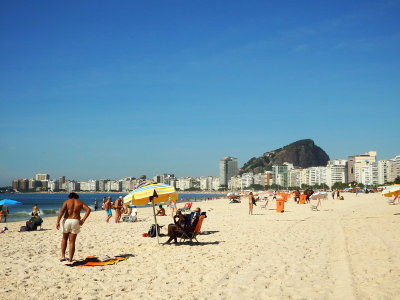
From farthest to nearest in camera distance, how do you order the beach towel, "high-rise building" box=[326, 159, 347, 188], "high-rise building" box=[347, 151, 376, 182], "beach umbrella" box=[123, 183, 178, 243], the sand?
"high-rise building" box=[326, 159, 347, 188] → "high-rise building" box=[347, 151, 376, 182] → "beach umbrella" box=[123, 183, 178, 243] → the beach towel → the sand

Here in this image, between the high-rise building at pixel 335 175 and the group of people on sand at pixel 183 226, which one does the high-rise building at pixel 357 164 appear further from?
the group of people on sand at pixel 183 226

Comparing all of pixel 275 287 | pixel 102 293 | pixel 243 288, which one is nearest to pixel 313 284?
pixel 275 287

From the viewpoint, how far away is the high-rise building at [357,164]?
178750 millimetres

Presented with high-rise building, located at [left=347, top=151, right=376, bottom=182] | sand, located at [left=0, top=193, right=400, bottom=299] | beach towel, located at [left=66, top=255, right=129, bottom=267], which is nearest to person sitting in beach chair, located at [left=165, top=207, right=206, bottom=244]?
sand, located at [left=0, top=193, right=400, bottom=299]

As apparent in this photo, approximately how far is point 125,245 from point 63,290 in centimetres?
465

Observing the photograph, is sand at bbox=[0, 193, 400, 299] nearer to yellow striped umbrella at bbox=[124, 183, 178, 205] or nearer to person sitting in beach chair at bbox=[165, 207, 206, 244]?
person sitting in beach chair at bbox=[165, 207, 206, 244]

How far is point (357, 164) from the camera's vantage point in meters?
181

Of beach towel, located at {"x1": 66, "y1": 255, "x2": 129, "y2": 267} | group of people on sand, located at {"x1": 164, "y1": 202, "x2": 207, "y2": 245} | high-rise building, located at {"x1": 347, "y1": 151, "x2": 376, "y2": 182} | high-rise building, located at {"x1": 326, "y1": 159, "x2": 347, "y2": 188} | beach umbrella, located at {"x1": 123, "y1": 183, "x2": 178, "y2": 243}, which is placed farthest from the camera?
high-rise building, located at {"x1": 326, "y1": 159, "x2": 347, "y2": 188}

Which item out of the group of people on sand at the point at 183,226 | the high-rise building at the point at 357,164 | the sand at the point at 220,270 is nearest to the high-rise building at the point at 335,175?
the high-rise building at the point at 357,164

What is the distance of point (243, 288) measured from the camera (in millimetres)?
5484

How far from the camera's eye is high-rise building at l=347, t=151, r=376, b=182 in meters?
179

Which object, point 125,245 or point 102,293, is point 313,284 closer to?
point 102,293

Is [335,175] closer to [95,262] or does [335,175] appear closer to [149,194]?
[149,194]

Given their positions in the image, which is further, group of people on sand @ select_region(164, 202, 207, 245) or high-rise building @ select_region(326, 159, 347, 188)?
high-rise building @ select_region(326, 159, 347, 188)
